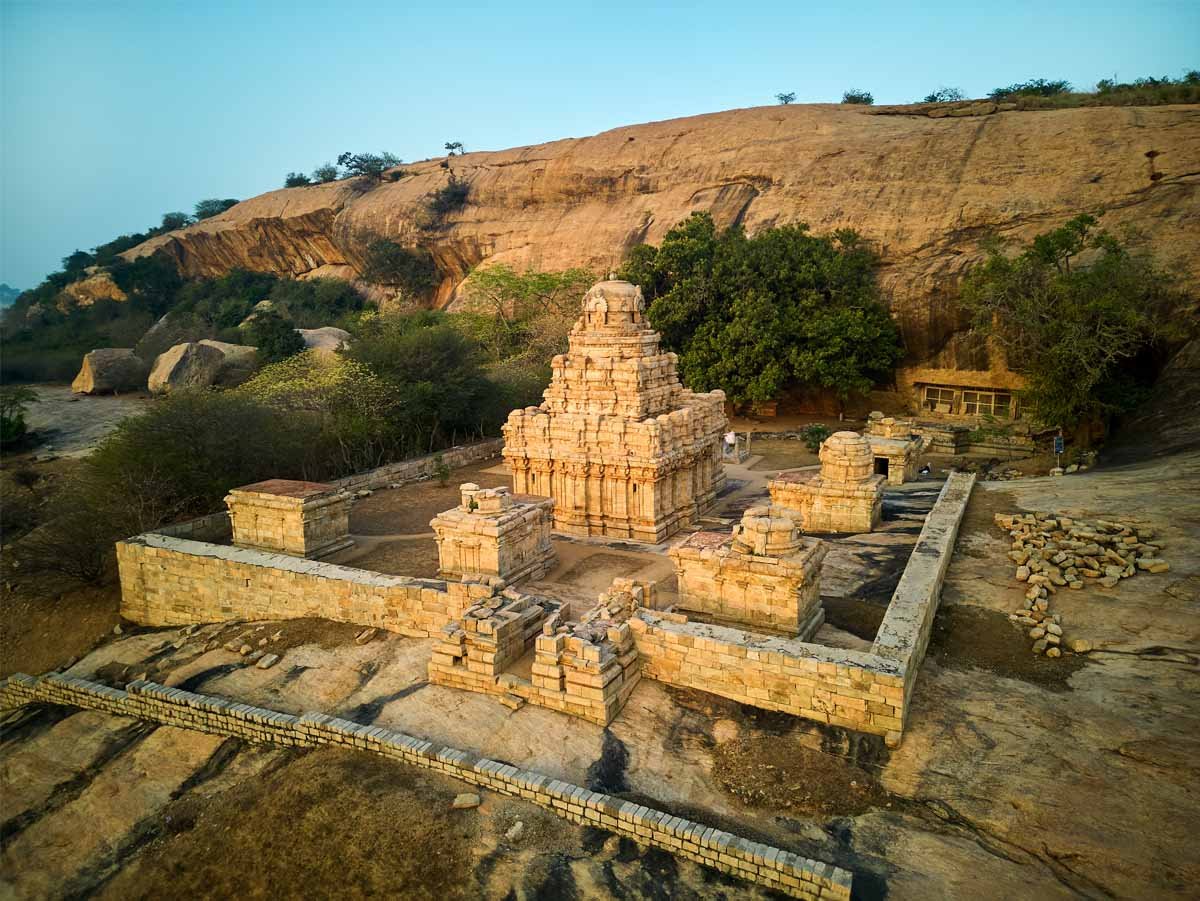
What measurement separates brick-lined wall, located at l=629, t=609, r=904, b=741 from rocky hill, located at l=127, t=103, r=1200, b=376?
1834 cm

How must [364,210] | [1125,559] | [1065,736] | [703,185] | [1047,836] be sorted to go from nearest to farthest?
[1047,836], [1065,736], [1125,559], [703,185], [364,210]

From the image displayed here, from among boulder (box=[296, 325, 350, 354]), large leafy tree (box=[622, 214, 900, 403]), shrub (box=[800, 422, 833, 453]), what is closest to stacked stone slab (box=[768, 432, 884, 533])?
shrub (box=[800, 422, 833, 453])

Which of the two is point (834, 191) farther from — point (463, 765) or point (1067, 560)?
point (463, 765)

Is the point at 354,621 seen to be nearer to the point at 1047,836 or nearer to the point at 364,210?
the point at 1047,836

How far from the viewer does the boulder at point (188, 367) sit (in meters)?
25.0

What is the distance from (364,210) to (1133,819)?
41798 millimetres

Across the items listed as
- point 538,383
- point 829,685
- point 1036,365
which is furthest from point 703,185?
point 829,685

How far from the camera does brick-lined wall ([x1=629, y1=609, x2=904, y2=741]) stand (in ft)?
24.6

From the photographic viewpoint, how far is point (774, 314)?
23.4m

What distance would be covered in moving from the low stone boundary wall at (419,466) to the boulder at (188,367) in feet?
32.6

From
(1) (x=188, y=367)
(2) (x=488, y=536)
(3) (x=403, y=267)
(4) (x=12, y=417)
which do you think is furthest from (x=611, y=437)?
(3) (x=403, y=267)

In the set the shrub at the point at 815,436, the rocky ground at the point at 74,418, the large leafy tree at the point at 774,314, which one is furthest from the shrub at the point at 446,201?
the shrub at the point at 815,436

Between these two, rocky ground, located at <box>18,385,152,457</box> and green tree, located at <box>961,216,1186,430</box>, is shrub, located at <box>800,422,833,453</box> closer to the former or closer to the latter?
green tree, located at <box>961,216,1186,430</box>

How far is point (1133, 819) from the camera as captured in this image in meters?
6.17
